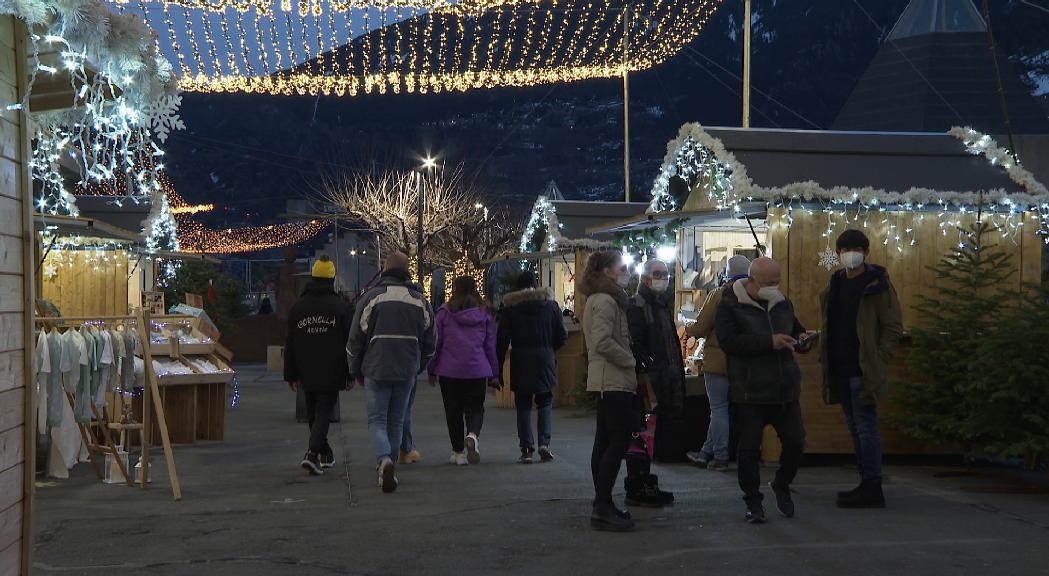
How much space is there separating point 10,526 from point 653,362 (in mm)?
4266

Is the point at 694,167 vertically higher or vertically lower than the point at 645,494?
higher

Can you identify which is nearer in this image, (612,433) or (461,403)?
(612,433)

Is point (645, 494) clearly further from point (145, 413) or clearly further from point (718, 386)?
point (145, 413)

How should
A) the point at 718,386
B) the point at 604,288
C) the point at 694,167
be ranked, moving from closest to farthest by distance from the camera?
1. the point at 604,288
2. the point at 718,386
3. the point at 694,167

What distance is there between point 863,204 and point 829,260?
2.06 feet

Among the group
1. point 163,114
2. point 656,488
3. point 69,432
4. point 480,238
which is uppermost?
point 480,238

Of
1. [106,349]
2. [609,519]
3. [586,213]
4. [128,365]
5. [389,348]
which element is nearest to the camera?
[609,519]

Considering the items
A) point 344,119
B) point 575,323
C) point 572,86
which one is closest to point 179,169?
point 344,119

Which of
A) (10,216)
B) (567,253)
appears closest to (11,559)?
(10,216)

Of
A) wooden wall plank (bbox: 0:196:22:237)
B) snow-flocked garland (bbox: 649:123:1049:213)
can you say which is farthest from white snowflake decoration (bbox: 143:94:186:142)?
snow-flocked garland (bbox: 649:123:1049:213)

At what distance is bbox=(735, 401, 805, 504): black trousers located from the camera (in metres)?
7.91

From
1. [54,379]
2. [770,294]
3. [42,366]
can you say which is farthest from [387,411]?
[770,294]

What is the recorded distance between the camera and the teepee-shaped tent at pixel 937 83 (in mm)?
26609

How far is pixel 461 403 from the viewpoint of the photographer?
36.3ft
